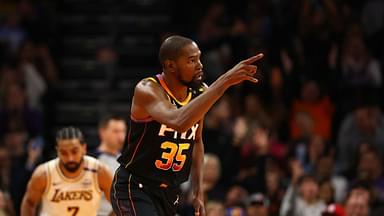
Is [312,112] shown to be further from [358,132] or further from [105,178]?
[105,178]

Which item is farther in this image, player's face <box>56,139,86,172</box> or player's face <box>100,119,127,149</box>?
player's face <box>100,119,127,149</box>

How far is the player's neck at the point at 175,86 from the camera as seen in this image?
6.29 metres

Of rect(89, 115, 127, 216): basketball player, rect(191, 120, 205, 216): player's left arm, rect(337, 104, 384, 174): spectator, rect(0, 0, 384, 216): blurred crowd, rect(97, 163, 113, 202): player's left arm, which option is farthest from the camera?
rect(337, 104, 384, 174): spectator

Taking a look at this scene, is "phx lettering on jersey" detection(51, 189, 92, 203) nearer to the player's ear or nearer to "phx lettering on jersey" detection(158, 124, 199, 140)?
"phx lettering on jersey" detection(158, 124, 199, 140)

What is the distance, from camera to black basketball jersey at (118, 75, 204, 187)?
6.29 meters

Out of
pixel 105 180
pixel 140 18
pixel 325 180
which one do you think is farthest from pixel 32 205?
pixel 140 18

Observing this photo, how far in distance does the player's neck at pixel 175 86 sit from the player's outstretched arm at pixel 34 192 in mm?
1995

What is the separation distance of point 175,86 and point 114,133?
298cm

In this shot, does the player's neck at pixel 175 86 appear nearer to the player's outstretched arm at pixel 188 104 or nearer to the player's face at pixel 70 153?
the player's outstretched arm at pixel 188 104

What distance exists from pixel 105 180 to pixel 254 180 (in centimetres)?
350

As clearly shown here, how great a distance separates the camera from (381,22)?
12.3m

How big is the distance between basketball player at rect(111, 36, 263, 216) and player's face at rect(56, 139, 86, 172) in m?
1.42

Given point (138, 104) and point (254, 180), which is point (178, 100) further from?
point (254, 180)

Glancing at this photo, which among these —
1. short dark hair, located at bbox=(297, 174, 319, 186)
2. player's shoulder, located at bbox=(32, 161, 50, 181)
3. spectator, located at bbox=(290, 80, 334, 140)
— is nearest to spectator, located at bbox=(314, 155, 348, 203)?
short dark hair, located at bbox=(297, 174, 319, 186)
